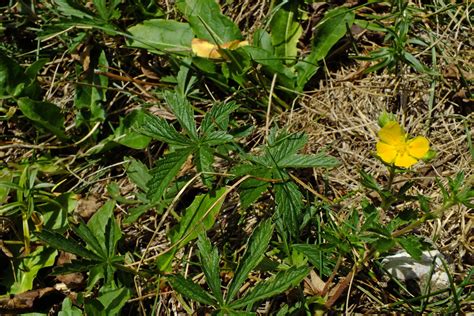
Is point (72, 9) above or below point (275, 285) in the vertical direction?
above

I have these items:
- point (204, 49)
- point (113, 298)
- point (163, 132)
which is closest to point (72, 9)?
point (204, 49)

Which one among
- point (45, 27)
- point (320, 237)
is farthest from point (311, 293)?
point (45, 27)

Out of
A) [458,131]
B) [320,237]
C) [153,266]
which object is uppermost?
[458,131]

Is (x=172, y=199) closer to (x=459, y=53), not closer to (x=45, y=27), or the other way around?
(x=45, y=27)

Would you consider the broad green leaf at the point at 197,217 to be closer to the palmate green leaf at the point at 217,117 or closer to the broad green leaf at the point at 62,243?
the palmate green leaf at the point at 217,117

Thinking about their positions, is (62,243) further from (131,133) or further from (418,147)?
(418,147)
